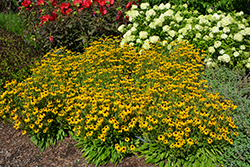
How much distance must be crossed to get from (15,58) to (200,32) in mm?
4302

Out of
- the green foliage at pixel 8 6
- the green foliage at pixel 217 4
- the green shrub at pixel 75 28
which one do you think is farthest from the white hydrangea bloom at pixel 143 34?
the green foliage at pixel 8 6

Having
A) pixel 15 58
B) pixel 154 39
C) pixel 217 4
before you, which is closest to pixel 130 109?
pixel 154 39

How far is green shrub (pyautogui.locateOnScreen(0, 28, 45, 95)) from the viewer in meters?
4.68

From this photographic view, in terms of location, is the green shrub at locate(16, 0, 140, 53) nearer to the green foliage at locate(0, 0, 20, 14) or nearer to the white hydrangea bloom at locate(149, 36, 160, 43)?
the white hydrangea bloom at locate(149, 36, 160, 43)

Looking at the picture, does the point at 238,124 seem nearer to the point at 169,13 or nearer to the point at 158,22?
the point at 158,22

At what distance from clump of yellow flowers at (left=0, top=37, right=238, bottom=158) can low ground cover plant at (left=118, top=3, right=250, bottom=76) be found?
1.76 feet

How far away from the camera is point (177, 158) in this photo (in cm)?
275

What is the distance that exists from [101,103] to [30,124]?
1.12m

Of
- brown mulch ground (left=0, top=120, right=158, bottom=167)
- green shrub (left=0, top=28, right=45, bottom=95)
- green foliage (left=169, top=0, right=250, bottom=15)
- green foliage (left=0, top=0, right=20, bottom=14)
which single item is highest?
green foliage (left=169, top=0, right=250, bottom=15)

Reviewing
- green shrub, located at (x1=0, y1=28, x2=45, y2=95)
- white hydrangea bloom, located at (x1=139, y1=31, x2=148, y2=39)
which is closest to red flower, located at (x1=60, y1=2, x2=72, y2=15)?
green shrub, located at (x1=0, y1=28, x2=45, y2=95)

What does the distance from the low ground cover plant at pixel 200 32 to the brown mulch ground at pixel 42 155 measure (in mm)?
2648

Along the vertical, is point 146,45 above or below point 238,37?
below

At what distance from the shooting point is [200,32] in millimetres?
4793

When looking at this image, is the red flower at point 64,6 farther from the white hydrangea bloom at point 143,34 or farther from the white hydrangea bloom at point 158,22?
the white hydrangea bloom at point 158,22
